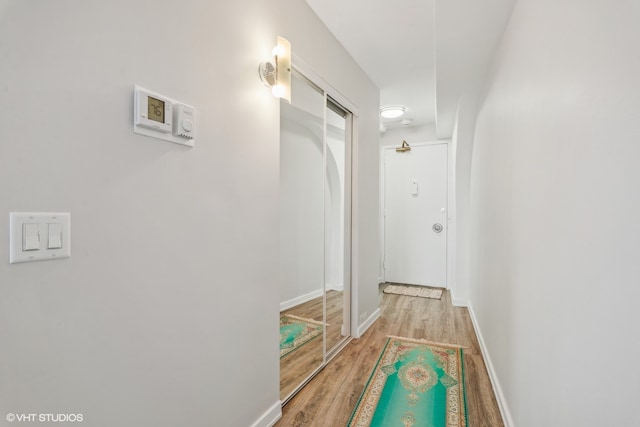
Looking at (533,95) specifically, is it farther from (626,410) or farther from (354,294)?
(354,294)

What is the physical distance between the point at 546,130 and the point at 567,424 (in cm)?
96

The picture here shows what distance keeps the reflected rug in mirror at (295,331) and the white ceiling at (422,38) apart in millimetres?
2089

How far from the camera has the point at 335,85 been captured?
2.59 meters

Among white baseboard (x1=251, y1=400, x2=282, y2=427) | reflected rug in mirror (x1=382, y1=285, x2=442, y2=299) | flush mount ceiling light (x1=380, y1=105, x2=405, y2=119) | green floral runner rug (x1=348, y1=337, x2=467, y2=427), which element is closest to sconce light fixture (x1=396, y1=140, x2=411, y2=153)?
flush mount ceiling light (x1=380, y1=105, x2=405, y2=119)

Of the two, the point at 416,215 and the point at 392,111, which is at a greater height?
the point at 392,111

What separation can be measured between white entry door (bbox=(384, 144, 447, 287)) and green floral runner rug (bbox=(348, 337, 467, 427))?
7.64ft

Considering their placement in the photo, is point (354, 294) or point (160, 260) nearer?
point (160, 260)

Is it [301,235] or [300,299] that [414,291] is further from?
[301,235]

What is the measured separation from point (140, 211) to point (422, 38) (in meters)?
2.45

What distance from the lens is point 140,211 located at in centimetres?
109

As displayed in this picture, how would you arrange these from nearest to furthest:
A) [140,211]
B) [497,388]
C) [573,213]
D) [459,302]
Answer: [573,213], [140,211], [497,388], [459,302]

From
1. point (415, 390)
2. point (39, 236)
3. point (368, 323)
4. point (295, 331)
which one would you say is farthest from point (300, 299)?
point (39, 236)

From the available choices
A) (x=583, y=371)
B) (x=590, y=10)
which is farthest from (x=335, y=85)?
(x=583, y=371)

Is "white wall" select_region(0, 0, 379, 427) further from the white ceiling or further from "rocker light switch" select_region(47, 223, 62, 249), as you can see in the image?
the white ceiling
